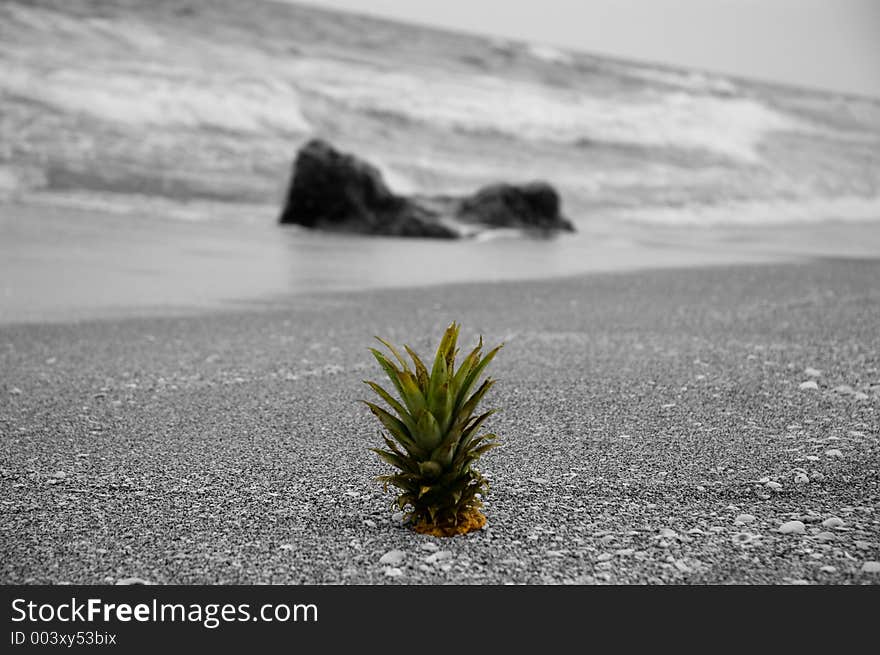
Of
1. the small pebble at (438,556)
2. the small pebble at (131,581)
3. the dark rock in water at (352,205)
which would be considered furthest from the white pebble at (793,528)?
the dark rock in water at (352,205)

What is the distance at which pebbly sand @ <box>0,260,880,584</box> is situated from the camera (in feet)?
9.98

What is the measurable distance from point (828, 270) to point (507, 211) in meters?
5.41

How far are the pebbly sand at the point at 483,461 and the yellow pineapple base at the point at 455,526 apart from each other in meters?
0.04

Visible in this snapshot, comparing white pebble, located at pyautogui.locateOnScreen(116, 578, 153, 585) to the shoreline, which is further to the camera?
the shoreline

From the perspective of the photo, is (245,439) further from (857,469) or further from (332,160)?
(332,160)

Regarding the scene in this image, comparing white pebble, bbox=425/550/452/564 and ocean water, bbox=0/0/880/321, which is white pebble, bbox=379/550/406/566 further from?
ocean water, bbox=0/0/880/321

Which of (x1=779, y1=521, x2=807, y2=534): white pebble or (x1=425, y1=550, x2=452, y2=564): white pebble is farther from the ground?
(x1=779, y1=521, x2=807, y2=534): white pebble

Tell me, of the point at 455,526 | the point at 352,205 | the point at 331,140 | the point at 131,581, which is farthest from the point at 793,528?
the point at 331,140

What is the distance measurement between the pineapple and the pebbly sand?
0.33 feet

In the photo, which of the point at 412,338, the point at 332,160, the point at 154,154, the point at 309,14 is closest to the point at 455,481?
the point at 412,338

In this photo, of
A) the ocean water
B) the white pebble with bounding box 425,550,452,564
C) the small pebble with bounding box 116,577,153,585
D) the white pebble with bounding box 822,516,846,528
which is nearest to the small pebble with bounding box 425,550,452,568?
the white pebble with bounding box 425,550,452,564

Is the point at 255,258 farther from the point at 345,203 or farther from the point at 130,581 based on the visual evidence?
the point at 130,581

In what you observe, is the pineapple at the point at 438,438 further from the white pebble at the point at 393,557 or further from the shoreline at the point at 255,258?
the shoreline at the point at 255,258

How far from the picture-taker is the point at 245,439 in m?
4.39
